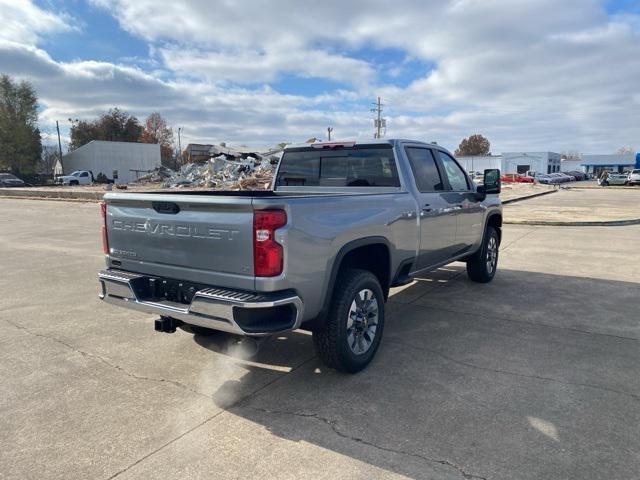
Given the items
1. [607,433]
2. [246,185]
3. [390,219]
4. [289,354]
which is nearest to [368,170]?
[390,219]

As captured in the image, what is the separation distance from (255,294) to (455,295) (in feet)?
13.0

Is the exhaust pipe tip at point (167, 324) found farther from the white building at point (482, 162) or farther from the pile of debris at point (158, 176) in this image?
the white building at point (482, 162)

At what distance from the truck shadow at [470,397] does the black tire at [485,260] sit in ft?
4.02

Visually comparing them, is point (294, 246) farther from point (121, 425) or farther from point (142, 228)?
point (121, 425)

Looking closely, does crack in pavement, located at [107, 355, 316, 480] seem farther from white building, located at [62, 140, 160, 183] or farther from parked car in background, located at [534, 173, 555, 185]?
A: parked car in background, located at [534, 173, 555, 185]

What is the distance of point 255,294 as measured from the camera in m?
3.27

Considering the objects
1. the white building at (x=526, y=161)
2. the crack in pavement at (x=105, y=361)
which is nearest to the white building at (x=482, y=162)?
the white building at (x=526, y=161)

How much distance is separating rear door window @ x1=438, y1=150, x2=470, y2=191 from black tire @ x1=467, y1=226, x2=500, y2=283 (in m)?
1.00

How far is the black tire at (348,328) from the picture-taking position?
12.2 feet

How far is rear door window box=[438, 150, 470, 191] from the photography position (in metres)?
5.92

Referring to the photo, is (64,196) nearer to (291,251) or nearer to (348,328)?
(348,328)

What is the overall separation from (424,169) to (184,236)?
9.69 ft

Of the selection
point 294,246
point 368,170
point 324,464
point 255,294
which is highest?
point 368,170

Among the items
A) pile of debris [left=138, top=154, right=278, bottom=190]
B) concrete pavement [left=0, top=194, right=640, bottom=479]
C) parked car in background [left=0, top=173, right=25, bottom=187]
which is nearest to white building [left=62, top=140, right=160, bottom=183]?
parked car in background [left=0, top=173, right=25, bottom=187]
